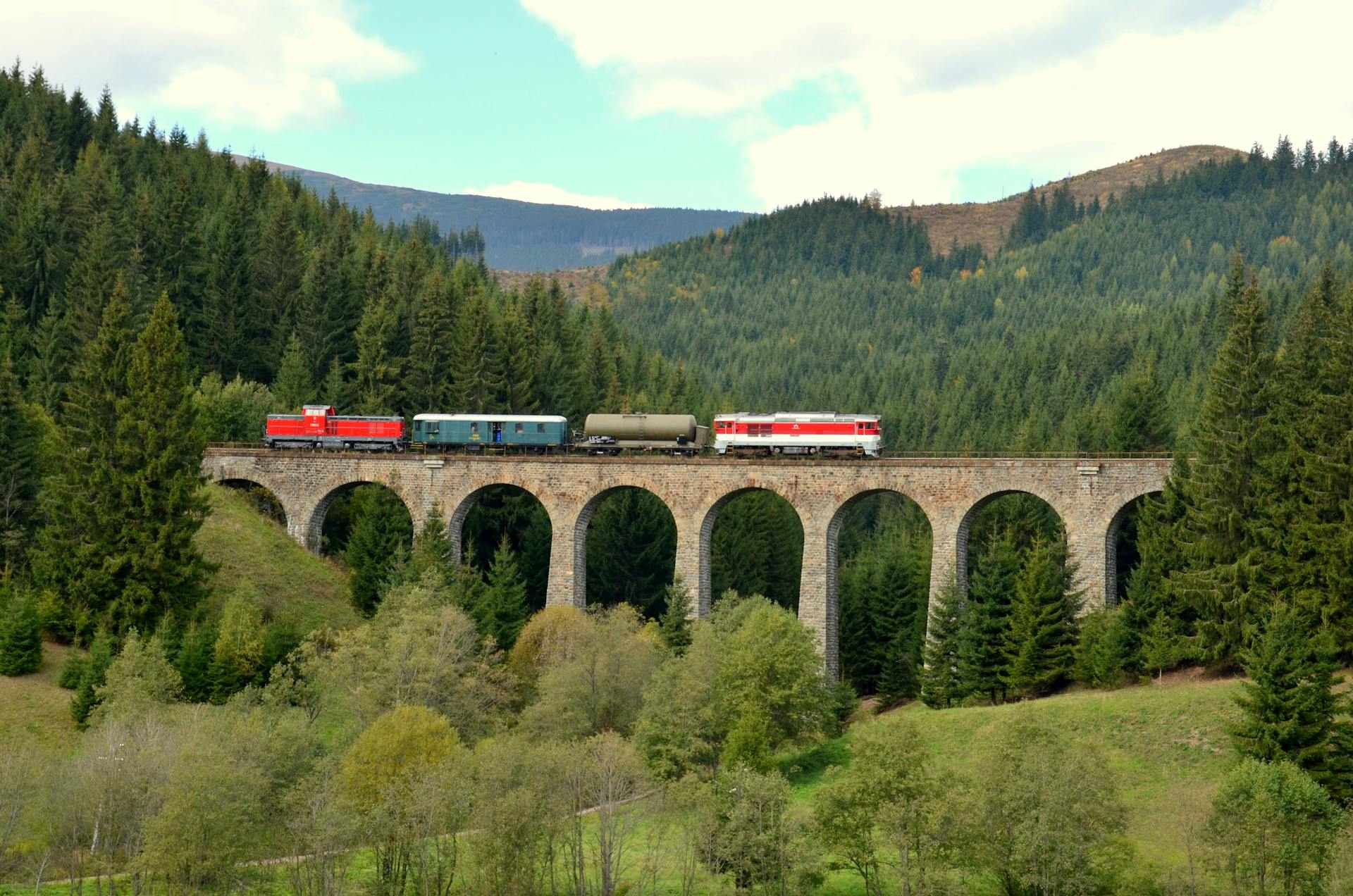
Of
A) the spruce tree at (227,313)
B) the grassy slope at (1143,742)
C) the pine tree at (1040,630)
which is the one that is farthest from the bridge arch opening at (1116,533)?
the spruce tree at (227,313)

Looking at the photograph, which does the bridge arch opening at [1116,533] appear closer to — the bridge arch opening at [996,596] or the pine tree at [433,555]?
the bridge arch opening at [996,596]

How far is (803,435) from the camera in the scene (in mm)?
74625

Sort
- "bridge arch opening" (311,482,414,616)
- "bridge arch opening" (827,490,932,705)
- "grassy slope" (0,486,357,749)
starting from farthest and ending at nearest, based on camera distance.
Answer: "bridge arch opening" (311,482,414,616) → "bridge arch opening" (827,490,932,705) → "grassy slope" (0,486,357,749)

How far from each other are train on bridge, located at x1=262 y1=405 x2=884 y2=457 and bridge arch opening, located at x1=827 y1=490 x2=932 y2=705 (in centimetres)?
439

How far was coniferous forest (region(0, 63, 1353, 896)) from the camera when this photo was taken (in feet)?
136

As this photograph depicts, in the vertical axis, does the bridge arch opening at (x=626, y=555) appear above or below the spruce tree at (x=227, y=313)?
below

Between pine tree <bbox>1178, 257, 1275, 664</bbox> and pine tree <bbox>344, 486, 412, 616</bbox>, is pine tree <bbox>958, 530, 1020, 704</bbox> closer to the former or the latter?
pine tree <bbox>1178, 257, 1275, 664</bbox>

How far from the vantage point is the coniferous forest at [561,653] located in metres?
41.6

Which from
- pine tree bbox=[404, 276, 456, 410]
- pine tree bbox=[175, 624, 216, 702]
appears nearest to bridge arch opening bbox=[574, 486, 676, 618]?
pine tree bbox=[404, 276, 456, 410]

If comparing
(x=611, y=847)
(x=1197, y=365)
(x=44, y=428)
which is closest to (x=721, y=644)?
(x=611, y=847)

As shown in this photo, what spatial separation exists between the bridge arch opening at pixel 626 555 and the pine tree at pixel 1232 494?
4084 centimetres

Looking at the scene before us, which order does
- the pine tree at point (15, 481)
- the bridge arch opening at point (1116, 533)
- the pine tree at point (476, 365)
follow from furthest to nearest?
1. the pine tree at point (476, 365)
2. the pine tree at point (15, 481)
3. the bridge arch opening at point (1116, 533)

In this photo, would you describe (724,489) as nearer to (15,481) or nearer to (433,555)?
(433,555)

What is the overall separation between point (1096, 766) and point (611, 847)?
633 inches
